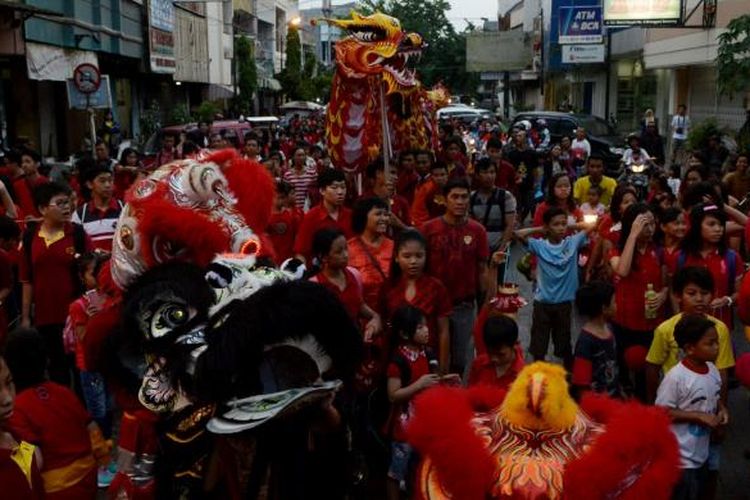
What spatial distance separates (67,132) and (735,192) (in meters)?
20.6

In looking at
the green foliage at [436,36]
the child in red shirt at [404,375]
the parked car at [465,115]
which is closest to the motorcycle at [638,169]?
the child in red shirt at [404,375]

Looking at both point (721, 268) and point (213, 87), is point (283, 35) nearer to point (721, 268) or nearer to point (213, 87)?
point (213, 87)

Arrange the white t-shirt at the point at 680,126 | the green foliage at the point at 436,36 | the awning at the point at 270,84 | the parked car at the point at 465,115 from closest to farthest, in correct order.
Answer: the white t-shirt at the point at 680,126 → the parked car at the point at 465,115 → the awning at the point at 270,84 → the green foliage at the point at 436,36

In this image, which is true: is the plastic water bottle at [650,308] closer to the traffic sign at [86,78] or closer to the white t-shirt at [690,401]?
the white t-shirt at [690,401]

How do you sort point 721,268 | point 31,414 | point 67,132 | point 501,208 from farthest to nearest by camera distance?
point 67,132 < point 501,208 < point 721,268 < point 31,414

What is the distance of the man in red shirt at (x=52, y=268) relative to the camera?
6137 mm

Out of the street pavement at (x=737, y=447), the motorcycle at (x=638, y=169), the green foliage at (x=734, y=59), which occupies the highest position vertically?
the green foliage at (x=734, y=59)

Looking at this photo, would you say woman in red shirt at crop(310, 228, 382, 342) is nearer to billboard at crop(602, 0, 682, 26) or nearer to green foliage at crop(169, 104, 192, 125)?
billboard at crop(602, 0, 682, 26)

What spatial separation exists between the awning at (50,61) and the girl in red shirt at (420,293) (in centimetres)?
1530

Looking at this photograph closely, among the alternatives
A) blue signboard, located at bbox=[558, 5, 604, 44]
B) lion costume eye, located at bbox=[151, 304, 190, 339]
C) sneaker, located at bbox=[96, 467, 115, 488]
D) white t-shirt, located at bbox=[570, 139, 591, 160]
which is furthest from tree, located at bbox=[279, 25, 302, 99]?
lion costume eye, located at bbox=[151, 304, 190, 339]

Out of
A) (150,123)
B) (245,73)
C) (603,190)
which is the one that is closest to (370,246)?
(603,190)

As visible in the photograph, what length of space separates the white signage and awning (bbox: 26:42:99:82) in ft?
61.2

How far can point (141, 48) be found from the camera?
29.1 meters

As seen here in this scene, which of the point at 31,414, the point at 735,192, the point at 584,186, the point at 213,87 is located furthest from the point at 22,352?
the point at 213,87
